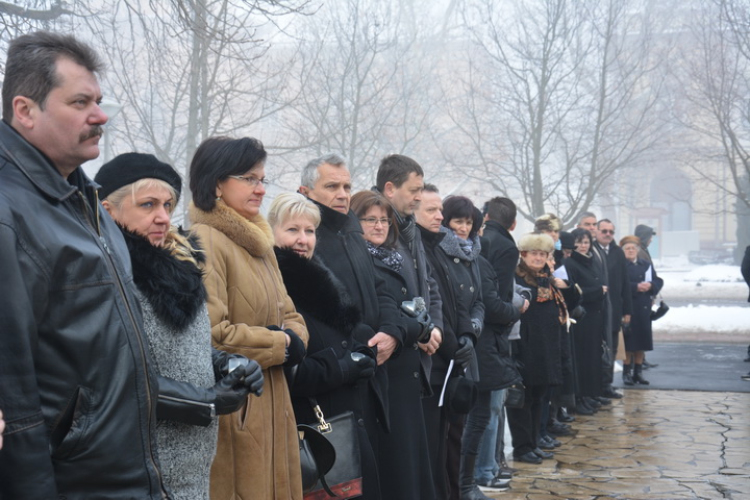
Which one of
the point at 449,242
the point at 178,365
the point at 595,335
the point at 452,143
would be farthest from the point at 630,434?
the point at 452,143

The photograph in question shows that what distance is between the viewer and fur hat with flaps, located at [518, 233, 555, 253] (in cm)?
824

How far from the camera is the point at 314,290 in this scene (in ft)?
14.1

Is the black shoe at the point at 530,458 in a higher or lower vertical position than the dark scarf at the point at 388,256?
lower

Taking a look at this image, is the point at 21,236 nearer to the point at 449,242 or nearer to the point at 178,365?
the point at 178,365

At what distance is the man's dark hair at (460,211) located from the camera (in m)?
6.79

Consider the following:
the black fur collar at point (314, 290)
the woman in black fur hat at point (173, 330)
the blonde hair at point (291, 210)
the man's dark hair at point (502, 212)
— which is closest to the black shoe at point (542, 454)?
the man's dark hair at point (502, 212)

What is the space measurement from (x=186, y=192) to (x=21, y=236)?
11.1 m

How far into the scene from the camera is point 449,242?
650cm

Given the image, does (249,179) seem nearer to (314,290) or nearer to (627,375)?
(314,290)

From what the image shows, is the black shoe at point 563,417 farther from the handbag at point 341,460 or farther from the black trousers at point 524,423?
the handbag at point 341,460

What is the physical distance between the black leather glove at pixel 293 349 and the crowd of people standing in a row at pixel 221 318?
1cm

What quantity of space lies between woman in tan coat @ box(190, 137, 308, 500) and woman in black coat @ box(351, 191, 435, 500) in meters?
1.29

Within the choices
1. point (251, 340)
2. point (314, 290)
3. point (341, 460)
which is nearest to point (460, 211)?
point (314, 290)

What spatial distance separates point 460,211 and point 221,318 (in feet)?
11.6
